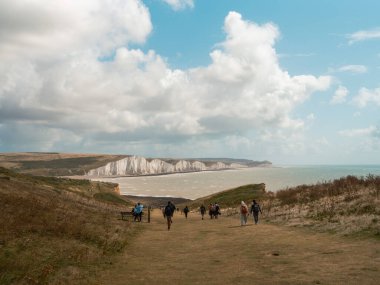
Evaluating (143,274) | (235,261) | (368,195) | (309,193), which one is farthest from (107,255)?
(309,193)

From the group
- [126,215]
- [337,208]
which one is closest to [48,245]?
[337,208]

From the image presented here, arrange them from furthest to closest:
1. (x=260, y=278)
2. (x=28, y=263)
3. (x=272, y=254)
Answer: (x=272, y=254)
(x=28, y=263)
(x=260, y=278)

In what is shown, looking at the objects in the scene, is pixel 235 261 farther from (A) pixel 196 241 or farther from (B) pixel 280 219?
(B) pixel 280 219

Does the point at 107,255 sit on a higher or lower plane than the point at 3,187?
lower

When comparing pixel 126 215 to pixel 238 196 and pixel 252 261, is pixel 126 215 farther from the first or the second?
pixel 238 196

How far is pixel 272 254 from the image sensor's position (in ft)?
50.5

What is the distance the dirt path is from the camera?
11.6 m

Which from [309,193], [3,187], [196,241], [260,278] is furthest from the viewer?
[309,193]

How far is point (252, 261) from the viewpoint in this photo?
14.3 metres

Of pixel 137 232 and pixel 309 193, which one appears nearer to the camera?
pixel 137 232

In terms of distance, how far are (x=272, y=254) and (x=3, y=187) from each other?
21031 mm

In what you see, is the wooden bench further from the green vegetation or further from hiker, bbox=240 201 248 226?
the green vegetation

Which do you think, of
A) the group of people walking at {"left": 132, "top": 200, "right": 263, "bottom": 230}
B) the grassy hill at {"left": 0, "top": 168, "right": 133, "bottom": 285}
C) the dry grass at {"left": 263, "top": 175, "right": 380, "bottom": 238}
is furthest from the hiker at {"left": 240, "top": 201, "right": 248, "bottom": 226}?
the grassy hill at {"left": 0, "top": 168, "right": 133, "bottom": 285}

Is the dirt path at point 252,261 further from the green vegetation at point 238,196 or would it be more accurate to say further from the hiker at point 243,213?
the green vegetation at point 238,196
